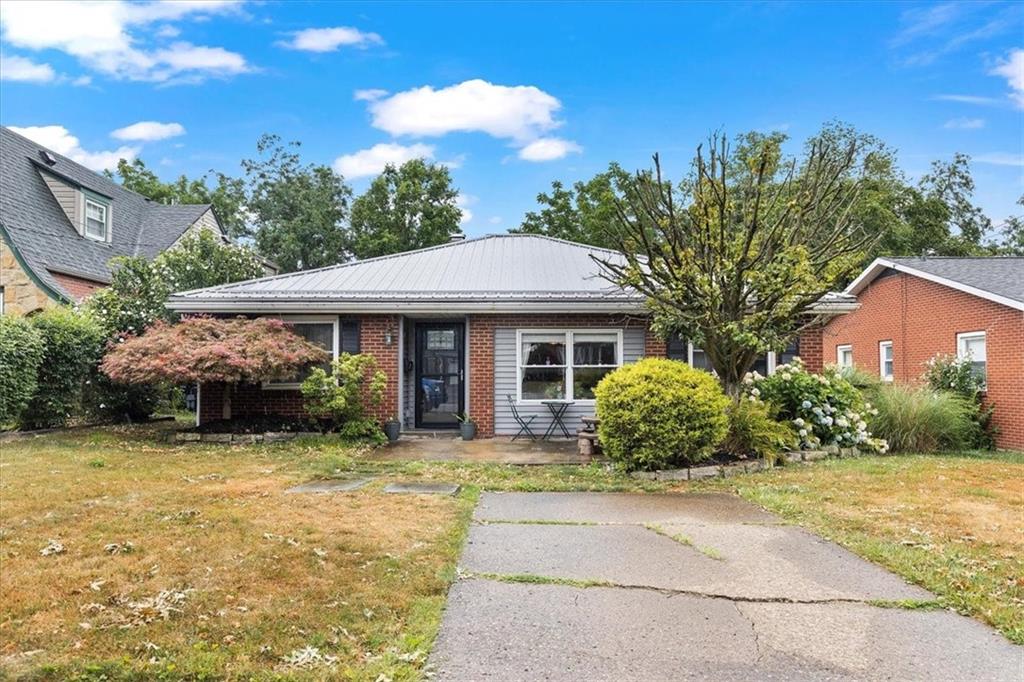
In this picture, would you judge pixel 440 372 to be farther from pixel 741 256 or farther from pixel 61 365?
pixel 61 365

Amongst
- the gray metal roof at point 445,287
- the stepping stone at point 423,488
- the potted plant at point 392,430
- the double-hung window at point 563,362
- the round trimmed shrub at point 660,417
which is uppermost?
the gray metal roof at point 445,287

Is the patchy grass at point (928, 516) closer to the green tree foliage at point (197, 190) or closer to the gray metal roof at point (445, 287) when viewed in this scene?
the gray metal roof at point (445, 287)

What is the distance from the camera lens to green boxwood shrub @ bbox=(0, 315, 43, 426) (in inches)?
401

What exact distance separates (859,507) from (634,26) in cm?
1053

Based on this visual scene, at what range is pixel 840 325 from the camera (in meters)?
19.7

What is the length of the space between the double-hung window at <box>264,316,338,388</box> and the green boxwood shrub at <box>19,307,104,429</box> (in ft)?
12.2

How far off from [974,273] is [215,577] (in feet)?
Answer: 57.7

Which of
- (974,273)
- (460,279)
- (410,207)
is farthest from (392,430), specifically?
(410,207)

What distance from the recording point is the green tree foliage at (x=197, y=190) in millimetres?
30250

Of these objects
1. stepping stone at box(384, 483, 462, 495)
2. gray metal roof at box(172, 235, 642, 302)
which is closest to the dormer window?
gray metal roof at box(172, 235, 642, 302)

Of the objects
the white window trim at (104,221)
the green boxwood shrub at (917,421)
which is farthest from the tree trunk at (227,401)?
the green boxwood shrub at (917,421)

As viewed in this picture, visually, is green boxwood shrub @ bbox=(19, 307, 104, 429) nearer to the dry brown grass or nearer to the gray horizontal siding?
the dry brown grass

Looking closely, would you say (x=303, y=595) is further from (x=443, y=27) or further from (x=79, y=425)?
(x=443, y=27)

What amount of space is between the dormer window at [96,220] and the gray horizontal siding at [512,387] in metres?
13.9
